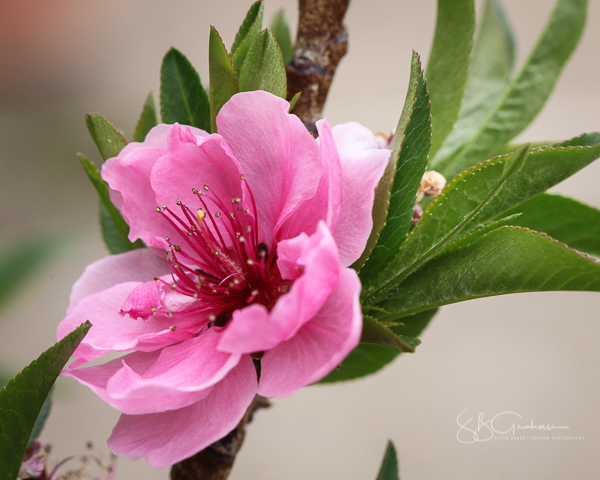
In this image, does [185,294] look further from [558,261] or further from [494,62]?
[494,62]

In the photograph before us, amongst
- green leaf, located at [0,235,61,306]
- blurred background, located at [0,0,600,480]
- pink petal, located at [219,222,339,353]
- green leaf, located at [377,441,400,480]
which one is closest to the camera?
pink petal, located at [219,222,339,353]

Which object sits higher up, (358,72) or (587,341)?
(358,72)

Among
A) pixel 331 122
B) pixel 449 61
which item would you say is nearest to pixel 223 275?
pixel 449 61

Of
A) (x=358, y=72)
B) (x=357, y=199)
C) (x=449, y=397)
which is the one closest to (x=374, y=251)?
(x=357, y=199)

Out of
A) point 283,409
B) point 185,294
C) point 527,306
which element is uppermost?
point 185,294

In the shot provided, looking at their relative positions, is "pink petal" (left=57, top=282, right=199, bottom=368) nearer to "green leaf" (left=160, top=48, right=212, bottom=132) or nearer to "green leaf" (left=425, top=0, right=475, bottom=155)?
"green leaf" (left=160, top=48, right=212, bottom=132)

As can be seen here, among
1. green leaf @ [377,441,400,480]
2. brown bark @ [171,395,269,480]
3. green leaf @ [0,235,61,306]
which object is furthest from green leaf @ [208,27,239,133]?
green leaf @ [0,235,61,306]
